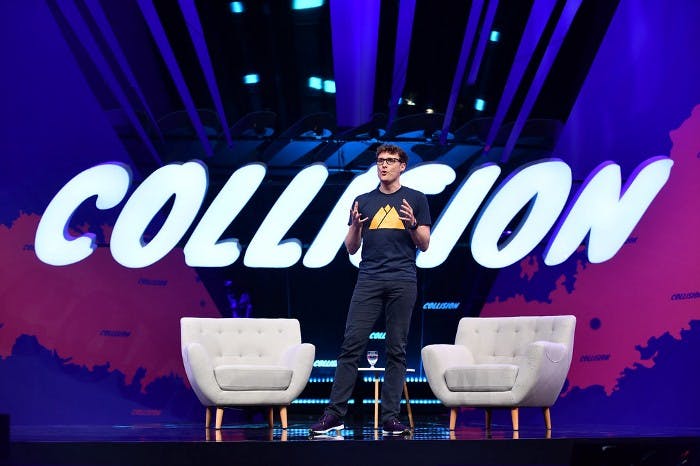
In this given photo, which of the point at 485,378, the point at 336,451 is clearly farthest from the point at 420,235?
the point at 485,378

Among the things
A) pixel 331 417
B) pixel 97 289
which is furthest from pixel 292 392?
pixel 97 289

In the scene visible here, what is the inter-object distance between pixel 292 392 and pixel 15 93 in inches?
142

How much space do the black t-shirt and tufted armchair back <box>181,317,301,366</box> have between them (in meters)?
2.01

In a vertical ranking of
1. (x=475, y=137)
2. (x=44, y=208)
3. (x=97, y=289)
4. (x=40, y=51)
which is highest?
(x=40, y=51)

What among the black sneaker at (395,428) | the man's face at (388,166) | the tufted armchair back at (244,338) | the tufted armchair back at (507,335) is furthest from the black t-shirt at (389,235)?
the tufted armchair back at (244,338)

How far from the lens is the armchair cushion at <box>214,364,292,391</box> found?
5.67 metres

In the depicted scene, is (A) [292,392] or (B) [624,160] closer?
(A) [292,392]

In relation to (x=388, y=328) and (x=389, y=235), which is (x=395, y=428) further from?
(x=389, y=235)

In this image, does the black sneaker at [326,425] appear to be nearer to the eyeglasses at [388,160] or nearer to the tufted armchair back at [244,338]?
the eyeglasses at [388,160]

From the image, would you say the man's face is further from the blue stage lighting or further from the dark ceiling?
the blue stage lighting

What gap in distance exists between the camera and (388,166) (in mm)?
4449

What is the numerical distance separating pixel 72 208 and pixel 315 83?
230cm

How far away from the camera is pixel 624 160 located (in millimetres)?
7273

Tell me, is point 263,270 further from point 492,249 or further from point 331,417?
point 331,417
